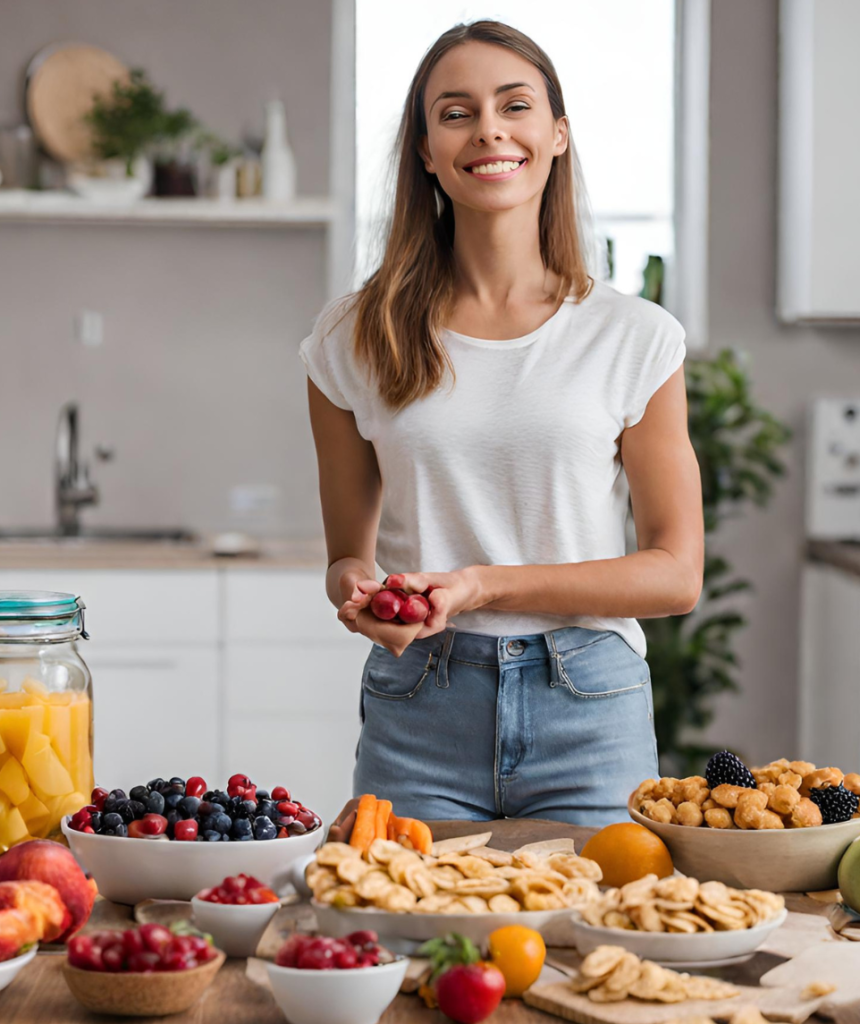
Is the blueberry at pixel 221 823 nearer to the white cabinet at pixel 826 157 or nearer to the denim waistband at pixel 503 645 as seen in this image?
the denim waistband at pixel 503 645

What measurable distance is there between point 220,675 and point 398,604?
1.98 metres

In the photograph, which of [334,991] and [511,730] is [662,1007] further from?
[511,730]

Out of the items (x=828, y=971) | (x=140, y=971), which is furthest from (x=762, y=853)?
(x=140, y=971)

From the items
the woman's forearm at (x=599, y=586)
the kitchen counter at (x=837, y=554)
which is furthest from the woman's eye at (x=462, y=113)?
the kitchen counter at (x=837, y=554)

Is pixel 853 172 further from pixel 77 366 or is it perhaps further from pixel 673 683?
pixel 77 366

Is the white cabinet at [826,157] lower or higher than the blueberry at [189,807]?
higher

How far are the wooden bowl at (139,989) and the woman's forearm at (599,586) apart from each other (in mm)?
580

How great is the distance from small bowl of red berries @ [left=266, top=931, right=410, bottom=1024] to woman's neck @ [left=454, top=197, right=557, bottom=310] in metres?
0.92

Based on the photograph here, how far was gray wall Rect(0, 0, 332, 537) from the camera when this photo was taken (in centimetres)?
356

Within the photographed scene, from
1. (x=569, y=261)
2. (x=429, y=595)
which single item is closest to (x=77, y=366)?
(x=569, y=261)

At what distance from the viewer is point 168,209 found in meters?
3.40

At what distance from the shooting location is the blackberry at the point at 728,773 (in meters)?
1.05

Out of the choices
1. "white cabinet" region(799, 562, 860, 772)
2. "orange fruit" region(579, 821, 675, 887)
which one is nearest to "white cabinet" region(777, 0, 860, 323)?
"white cabinet" region(799, 562, 860, 772)

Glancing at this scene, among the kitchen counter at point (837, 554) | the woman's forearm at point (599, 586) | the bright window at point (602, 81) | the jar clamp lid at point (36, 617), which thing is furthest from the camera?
the bright window at point (602, 81)
